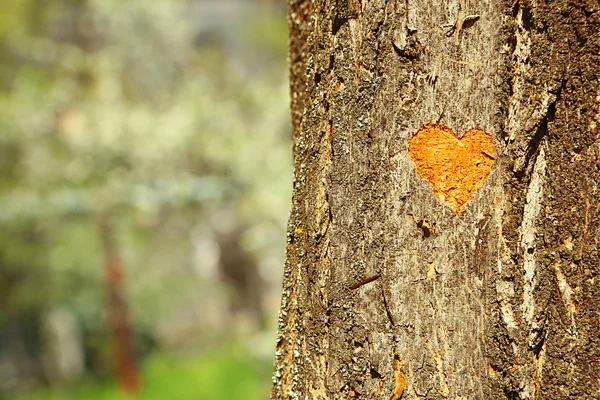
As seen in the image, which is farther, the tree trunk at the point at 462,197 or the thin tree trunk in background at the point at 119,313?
the thin tree trunk in background at the point at 119,313

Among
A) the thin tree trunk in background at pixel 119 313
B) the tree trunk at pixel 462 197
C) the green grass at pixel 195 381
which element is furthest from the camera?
the thin tree trunk in background at pixel 119 313

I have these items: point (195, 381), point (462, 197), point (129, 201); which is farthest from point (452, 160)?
point (195, 381)

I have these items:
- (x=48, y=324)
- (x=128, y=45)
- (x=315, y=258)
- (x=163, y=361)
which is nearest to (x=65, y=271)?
(x=48, y=324)

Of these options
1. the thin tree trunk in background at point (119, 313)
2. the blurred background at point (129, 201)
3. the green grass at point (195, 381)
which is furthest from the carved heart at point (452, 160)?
the thin tree trunk in background at point (119, 313)

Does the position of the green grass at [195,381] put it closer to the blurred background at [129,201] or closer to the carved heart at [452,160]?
the blurred background at [129,201]

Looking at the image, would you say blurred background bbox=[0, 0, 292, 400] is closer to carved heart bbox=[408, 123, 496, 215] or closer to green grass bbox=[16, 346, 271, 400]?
green grass bbox=[16, 346, 271, 400]

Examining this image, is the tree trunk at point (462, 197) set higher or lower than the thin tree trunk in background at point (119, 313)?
higher
